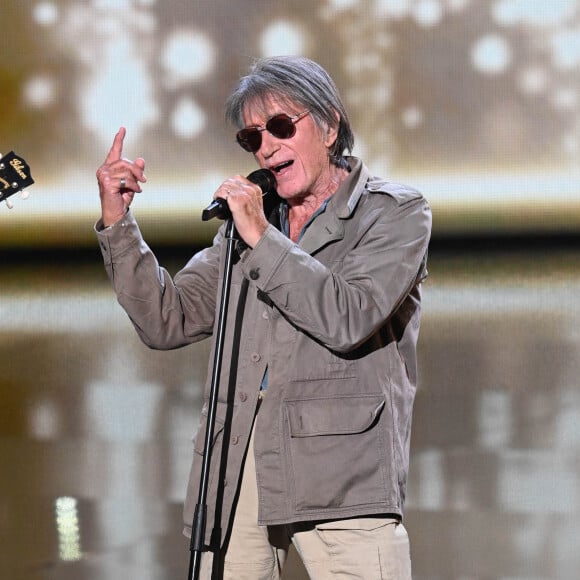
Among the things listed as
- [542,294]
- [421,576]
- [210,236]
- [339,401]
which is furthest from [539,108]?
[339,401]

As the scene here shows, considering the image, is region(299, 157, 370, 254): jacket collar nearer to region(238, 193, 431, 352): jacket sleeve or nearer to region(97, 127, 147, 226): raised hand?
region(238, 193, 431, 352): jacket sleeve

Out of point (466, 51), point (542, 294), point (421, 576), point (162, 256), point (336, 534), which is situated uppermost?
point (466, 51)

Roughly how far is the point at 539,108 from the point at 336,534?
1773 mm

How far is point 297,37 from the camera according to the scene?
3104 millimetres

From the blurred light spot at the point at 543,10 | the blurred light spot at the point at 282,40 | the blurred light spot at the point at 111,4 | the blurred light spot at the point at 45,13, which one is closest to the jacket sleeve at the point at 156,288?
the blurred light spot at the point at 282,40

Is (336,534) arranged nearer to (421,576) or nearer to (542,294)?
(421,576)

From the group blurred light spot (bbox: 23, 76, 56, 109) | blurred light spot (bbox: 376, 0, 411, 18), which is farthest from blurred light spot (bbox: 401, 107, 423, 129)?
blurred light spot (bbox: 23, 76, 56, 109)

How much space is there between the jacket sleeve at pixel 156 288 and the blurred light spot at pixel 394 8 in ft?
4.53

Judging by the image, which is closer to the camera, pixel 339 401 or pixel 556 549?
pixel 339 401

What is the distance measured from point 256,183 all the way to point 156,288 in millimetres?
280

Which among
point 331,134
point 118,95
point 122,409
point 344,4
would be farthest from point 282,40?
point 331,134

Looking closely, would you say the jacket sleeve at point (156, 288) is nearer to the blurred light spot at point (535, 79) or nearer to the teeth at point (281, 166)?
the teeth at point (281, 166)

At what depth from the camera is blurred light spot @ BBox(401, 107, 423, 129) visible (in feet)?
9.98

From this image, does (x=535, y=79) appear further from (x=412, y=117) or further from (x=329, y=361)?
(x=329, y=361)
